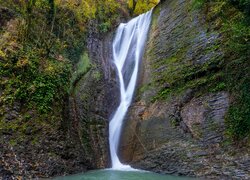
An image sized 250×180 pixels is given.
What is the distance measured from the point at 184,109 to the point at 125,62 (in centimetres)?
608

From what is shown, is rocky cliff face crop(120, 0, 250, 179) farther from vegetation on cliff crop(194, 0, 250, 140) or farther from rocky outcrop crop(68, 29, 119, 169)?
rocky outcrop crop(68, 29, 119, 169)

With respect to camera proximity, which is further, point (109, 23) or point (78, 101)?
point (109, 23)

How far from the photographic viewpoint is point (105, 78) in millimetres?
14203

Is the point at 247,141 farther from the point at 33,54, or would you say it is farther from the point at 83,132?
the point at 33,54

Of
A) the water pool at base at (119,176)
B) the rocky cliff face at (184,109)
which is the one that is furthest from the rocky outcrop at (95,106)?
the water pool at base at (119,176)

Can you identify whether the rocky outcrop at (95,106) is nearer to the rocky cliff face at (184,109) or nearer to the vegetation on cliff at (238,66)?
the rocky cliff face at (184,109)

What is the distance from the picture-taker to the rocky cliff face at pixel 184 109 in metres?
8.77

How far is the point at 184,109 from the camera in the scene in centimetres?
1016

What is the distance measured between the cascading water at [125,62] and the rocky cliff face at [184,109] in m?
0.44

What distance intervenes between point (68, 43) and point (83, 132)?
4554 millimetres

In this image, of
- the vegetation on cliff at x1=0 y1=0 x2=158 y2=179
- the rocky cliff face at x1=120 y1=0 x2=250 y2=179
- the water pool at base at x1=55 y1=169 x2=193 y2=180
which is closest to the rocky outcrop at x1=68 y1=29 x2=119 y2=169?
the vegetation on cliff at x1=0 y1=0 x2=158 y2=179

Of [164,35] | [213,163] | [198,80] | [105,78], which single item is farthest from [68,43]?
[213,163]

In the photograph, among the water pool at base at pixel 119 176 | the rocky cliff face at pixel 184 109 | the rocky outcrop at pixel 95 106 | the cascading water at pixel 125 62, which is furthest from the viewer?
the cascading water at pixel 125 62

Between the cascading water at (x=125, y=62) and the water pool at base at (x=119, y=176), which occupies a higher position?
the cascading water at (x=125, y=62)
